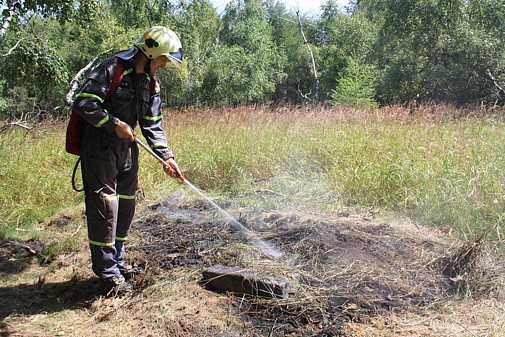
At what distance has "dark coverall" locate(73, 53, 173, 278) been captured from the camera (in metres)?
2.47

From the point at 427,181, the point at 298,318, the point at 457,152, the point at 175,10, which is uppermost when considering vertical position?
the point at 175,10

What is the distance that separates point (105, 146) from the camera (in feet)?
8.50

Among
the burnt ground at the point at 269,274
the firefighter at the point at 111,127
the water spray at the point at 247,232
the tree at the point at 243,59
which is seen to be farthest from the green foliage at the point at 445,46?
the firefighter at the point at 111,127

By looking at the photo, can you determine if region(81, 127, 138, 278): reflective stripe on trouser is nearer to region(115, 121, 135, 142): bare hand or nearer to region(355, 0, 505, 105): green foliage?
region(115, 121, 135, 142): bare hand

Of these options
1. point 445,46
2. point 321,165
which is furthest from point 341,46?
point 321,165

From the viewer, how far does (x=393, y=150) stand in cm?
515

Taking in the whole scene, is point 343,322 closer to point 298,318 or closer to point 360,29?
point 298,318

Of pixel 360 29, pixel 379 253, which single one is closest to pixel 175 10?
pixel 360 29

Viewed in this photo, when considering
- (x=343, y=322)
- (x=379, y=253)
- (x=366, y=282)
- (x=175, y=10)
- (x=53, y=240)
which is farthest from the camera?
(x=175, y=10)

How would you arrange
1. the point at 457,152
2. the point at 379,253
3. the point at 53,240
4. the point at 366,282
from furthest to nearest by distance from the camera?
the point at 457,152, the point at 53,240, the point at 379,253, the point at 366,282

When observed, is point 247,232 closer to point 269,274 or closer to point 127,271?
point 269,274

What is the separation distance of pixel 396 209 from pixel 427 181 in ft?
1.49

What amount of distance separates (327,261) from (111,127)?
180cm

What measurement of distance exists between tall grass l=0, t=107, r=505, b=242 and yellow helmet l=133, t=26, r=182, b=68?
7.71 ft
